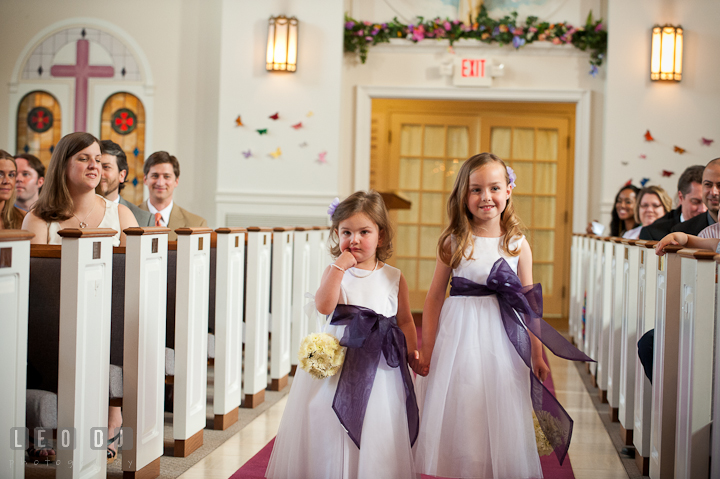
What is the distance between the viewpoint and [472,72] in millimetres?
6242

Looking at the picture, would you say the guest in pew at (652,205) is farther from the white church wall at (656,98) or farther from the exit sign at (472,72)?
the exit sign at (472,72)

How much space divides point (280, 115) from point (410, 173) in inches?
77.7

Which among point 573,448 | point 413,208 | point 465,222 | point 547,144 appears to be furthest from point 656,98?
point 465,222

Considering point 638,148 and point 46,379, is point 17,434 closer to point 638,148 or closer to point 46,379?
point 46,379

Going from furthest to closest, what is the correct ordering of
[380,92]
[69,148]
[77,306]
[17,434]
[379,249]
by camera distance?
[380,92] → [69,148] → [379,249] → [77,306] → [17,434]

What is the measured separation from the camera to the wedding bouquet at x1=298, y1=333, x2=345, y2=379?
1880 millimetres

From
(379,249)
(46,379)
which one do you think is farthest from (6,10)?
(379,249)

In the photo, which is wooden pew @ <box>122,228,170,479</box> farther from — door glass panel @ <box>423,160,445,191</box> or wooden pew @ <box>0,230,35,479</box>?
door glass panel @ <box>423,160,445,191</box>

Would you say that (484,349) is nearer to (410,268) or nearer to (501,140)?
(410,268)

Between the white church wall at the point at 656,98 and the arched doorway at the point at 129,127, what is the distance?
181 inches

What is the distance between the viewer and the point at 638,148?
19.6ft

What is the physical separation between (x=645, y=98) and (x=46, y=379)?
568cm

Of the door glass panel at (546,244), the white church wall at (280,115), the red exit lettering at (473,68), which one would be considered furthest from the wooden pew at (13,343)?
the door glass panel at (546,244)

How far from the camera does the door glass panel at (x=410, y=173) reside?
7.50 meters
